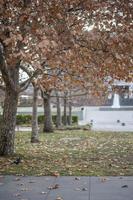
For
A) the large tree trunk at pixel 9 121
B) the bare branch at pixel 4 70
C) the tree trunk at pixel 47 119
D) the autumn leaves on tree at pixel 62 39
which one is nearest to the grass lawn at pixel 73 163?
the large tree trunk at pixel 9 121

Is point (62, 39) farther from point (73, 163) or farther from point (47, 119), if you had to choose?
point (47, 119)

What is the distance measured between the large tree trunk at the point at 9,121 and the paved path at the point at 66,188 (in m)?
3.77

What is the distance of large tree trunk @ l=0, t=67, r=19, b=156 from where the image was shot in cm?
1509

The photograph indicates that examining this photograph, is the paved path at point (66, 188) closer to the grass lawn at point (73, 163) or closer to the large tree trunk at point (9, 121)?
the grass lawn at point (73, 163)

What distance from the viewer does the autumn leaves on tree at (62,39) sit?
10203mm

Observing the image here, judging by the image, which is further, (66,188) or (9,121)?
(9,121)

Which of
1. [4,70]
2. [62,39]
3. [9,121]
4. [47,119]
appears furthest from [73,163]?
[47,119]

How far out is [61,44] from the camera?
10828mm

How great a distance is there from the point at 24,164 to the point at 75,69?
4355 mm

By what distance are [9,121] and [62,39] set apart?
5087mm

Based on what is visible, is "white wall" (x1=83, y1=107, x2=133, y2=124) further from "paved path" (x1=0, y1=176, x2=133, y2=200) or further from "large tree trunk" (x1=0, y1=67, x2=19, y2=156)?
"paved path" (x1=0, y1=176, x2=133, y2=200)

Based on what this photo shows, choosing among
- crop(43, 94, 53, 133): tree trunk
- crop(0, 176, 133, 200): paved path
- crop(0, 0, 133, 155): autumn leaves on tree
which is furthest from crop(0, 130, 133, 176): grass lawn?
crop(43, 94, 53, 133): tree trunk

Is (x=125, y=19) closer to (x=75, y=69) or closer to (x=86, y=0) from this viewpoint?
→ (x=86, y=0)

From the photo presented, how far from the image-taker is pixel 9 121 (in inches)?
597
